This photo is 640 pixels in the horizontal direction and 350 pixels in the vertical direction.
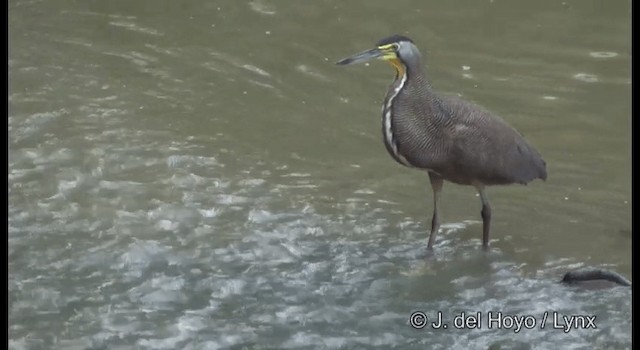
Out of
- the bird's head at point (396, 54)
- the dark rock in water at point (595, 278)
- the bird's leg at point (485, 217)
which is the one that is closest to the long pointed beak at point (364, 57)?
the bird's head at point (396, 54)

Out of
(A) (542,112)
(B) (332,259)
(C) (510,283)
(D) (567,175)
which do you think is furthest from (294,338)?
(A) (542,112)

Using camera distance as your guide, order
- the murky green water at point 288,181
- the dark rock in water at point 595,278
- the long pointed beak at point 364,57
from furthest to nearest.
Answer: the long pointed beak at point 364,57 → the dark rock in water at point 595,278 → the murky green water at point 288,181

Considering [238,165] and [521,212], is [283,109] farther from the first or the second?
[521,212]

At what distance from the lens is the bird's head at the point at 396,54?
277 inches

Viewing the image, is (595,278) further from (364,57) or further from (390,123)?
(364,57)

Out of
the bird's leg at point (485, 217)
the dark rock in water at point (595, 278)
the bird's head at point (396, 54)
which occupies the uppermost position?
the bird's head at point (396, 54)

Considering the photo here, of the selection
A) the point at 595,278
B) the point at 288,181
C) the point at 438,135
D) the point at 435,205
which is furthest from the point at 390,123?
the point at 595,278

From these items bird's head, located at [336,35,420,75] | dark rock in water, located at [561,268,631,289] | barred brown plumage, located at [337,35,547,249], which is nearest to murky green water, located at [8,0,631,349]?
dark rock in water, located at [561,268,631,289]

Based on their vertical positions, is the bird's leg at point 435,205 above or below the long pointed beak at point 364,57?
below

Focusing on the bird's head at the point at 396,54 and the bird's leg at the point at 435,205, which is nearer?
the bird's head at the point at 396,54

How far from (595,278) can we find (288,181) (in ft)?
7.26

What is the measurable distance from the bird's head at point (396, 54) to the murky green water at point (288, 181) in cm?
105

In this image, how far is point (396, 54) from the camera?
708 cm

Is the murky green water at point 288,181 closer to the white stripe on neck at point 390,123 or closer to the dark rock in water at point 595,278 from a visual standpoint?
the dark rock in water at point 595,278
